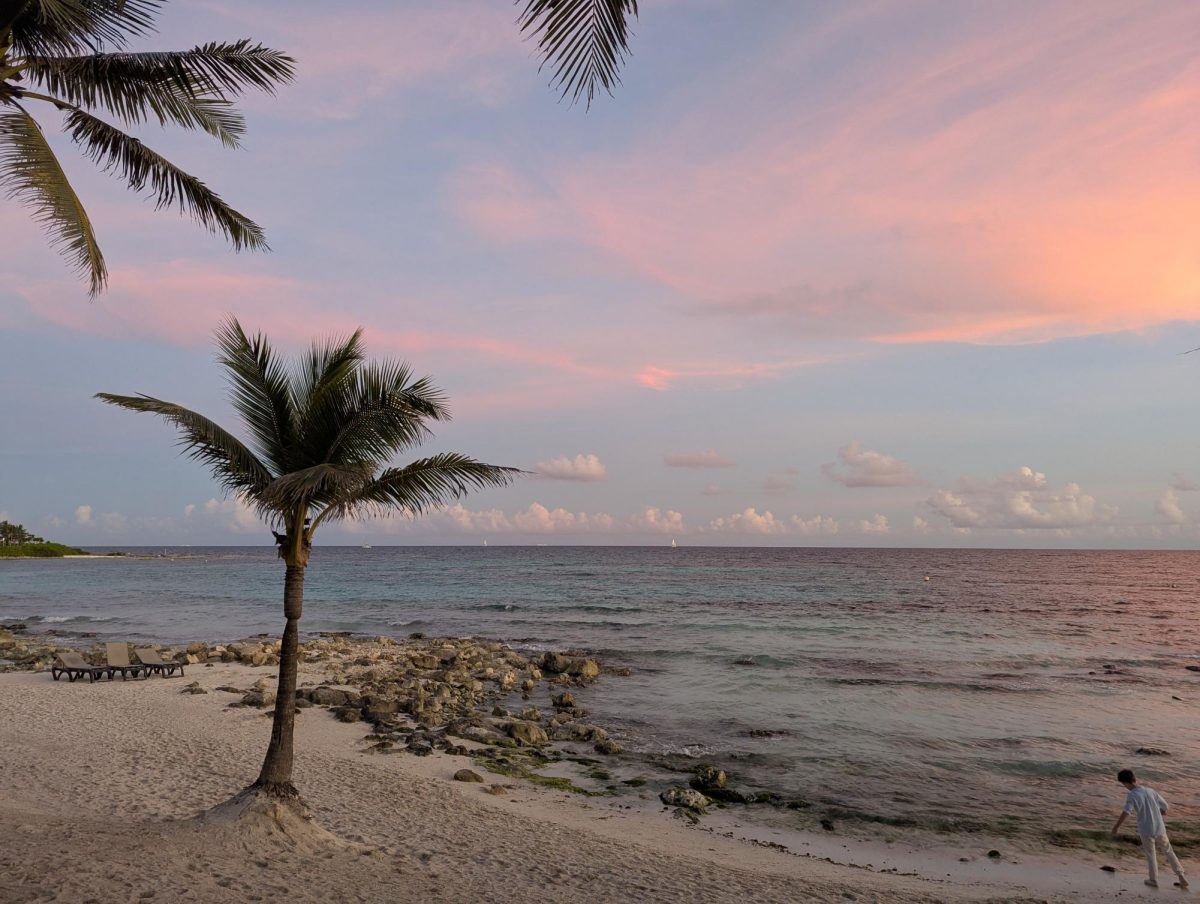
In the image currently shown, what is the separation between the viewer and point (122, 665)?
22.5m

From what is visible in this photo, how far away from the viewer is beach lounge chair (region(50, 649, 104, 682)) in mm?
21719

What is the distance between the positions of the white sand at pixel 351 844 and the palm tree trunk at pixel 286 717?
A: 55 cm

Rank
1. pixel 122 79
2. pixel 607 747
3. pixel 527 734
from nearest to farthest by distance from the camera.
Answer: pixel 122 79 < pixel 607 747 < pixel 527 734

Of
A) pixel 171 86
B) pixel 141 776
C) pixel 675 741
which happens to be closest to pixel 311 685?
pixel 141 776

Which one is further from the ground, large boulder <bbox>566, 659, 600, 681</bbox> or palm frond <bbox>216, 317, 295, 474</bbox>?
palm frond <bbox>216, 317, 295, 474</bbox>

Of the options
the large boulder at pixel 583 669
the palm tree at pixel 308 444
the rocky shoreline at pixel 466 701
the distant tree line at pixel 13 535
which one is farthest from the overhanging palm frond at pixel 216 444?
the distant tree line at pixel 13 535

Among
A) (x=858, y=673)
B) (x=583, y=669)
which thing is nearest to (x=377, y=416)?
(x=583, y=669)

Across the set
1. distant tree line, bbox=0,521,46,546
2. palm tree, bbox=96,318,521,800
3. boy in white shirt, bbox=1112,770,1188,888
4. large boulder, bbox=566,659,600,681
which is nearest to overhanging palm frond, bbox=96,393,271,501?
palm tree, bbox=96,318,521,800

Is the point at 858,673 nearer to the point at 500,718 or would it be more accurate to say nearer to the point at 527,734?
the point at 500,718

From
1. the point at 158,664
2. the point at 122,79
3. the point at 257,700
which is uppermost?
the point at 122,79

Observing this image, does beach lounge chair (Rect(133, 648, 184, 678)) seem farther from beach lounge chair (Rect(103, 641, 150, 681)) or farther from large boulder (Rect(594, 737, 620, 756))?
large boulder (Rect(594, 737, 620, 756))

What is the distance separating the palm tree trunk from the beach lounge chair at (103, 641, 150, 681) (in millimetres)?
16140

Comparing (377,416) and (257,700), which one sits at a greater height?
(377,416)

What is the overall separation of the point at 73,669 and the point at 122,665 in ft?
3.90
